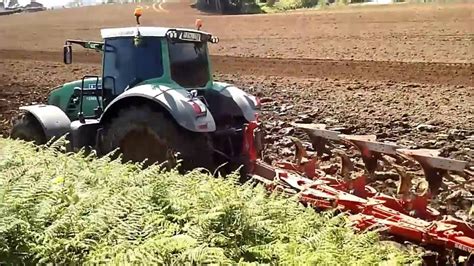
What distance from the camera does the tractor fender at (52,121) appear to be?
882 centimetres

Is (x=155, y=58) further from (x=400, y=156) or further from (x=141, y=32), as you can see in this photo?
(x=400, y=156)

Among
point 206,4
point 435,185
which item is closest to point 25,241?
point 435,185

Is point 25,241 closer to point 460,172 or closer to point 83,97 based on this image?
point 460,172

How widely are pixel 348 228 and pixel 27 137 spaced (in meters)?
5.18

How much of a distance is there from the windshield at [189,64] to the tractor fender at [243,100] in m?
0.26

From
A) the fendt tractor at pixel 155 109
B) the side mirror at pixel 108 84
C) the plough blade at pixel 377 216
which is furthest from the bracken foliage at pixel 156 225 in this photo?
the side mirror at pixel 108 84

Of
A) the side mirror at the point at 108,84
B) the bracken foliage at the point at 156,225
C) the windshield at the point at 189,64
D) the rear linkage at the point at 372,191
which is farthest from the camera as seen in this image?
the side mirror at the point at 108,84

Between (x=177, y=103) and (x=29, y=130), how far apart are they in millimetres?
2699

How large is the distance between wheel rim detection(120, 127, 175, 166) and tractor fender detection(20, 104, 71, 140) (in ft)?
4.30

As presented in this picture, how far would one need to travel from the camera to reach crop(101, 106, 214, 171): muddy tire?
7508 millimetres

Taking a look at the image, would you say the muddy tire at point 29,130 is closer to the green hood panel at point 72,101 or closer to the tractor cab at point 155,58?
the green hood panel at point 72,101

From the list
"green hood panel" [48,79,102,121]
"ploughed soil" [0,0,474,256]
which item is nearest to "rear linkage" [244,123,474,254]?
"ploughed soil" [0,0,474,256]

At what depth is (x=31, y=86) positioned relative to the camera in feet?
63.1

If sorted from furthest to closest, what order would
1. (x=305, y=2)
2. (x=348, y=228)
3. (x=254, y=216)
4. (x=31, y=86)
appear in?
(x=305, y=2), (x=31, y=86), (x=348, y=228), (x=254, y=216)
